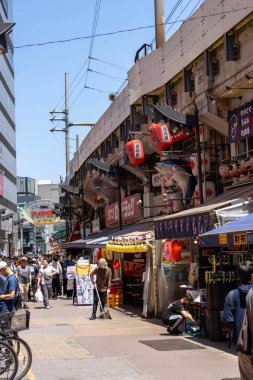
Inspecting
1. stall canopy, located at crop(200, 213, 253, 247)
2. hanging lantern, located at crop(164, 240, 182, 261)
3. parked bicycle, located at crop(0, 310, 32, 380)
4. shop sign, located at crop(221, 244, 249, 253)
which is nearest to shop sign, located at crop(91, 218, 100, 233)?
hanging lantern, located at crop(164, 240, 182, 261)

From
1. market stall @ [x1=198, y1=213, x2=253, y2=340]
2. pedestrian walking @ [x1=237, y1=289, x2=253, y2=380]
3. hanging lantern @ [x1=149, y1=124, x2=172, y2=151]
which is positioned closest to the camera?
pedestrian walking @ [x1=237, y1=289, x2=253, y2=380]

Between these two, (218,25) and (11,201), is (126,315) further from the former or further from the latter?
(11,201)

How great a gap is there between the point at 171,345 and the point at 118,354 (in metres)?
1.46

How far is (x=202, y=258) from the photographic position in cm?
1459

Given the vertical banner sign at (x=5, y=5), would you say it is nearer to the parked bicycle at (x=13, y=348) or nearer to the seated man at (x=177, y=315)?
the seated man at (x=177, y=315)

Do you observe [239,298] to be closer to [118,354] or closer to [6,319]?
[118,354]

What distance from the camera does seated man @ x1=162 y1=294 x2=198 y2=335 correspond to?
14.4 m

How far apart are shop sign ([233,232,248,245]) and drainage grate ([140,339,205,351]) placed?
2.36 m

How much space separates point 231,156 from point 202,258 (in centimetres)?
462

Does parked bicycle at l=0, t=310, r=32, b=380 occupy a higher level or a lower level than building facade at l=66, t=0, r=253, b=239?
lower

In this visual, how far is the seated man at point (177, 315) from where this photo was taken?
14.4 m

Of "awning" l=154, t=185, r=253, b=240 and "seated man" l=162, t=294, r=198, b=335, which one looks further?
"seated man" l=162, t=294, r=198, b=335

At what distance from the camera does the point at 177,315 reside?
1466 centimetres

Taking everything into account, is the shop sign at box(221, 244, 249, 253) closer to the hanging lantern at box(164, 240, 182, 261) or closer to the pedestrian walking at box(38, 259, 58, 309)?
the hanging lantern at box(164, 240, 182, 261)
